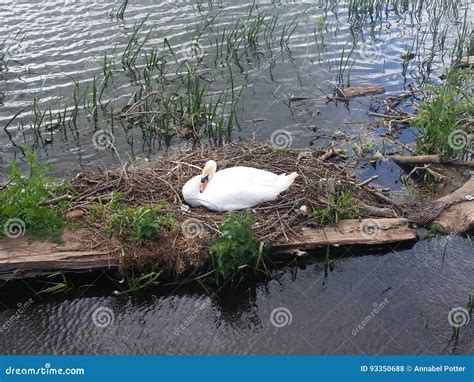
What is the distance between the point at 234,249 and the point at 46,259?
2.33m

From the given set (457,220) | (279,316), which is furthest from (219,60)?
(279,316)

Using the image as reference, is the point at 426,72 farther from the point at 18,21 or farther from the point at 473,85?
the point at 18,21

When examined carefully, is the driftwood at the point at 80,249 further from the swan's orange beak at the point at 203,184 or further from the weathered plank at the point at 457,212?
the swan's orange beak at the point at 203,184

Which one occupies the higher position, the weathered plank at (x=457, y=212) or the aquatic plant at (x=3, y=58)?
the aquatic plant at (x=3, y=58)

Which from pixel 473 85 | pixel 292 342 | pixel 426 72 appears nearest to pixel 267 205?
pixel 292 342

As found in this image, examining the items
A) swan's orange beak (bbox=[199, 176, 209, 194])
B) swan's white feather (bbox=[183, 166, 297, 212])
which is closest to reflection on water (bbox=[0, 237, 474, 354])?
swan's white feather (bbox=[183, 166, 297, 212])

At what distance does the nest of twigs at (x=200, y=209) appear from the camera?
7.92 metres

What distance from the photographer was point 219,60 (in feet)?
48.8

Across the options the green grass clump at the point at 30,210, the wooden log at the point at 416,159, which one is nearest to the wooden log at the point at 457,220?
the wooden log at the point at 416,159

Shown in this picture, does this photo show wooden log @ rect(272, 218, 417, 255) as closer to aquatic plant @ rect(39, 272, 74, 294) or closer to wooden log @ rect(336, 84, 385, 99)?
aquatic plant @ rect(39, 272, 74, 294)

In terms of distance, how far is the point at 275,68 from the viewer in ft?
48.5

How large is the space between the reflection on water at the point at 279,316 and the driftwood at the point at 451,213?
Result: 632 mm

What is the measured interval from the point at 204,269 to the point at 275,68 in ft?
25.8

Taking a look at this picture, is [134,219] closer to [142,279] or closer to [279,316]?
[142,279]
